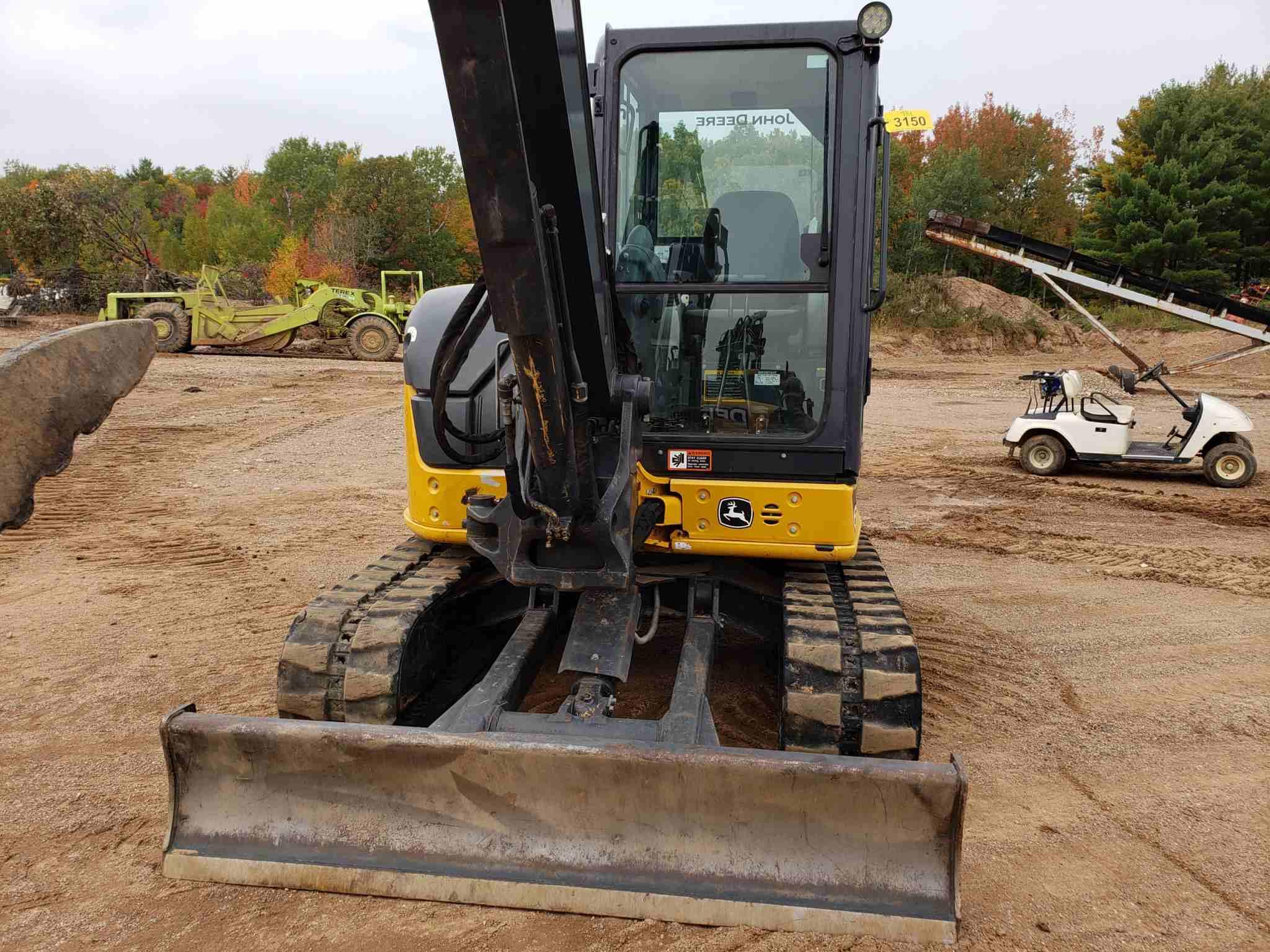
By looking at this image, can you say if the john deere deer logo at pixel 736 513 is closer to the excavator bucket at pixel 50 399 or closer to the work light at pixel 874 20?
the work light at pixel 874 20

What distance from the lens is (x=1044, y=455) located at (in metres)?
10.0

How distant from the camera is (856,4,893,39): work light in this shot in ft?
11.2

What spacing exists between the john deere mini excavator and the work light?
19mm

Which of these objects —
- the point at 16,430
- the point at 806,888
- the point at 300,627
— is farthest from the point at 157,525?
the point at 806,888

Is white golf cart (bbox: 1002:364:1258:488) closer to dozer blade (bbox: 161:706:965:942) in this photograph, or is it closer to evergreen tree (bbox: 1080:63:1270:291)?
dozer blade (bbox: 161:706:965:942)

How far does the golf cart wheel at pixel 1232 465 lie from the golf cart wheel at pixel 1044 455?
1.38 meters

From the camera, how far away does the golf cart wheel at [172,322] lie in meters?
18.4

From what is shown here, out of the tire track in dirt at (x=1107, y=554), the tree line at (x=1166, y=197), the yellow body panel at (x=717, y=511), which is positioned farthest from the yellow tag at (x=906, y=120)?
the tree line at (x=1166, y=197)

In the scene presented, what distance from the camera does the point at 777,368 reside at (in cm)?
371

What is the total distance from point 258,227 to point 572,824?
45.7 meters

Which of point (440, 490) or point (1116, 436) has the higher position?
point (440, 490)

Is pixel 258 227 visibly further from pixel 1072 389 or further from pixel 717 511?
pixel 717 511

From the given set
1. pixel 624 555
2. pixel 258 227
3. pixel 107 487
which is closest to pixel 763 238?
pixel 624 555

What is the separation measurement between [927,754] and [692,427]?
1.58m
